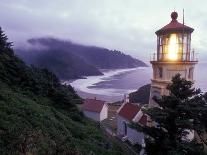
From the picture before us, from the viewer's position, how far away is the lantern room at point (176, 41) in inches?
584

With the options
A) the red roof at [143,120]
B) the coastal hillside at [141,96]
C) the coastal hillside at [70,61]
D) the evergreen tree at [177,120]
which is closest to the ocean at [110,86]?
the coastal hillside at [141,96]

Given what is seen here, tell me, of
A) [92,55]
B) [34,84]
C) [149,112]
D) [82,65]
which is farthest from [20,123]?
[92,55]

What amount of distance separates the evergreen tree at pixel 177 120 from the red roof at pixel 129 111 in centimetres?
864

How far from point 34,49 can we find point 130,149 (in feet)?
600

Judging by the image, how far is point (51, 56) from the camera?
161 m

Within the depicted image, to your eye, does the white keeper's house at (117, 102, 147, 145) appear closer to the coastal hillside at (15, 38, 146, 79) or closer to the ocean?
the ocean

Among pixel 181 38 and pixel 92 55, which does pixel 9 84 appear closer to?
pixel 181 38

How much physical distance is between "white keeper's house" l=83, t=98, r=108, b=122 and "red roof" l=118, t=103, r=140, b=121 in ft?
23.9

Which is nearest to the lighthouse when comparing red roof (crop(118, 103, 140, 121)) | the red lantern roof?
the red lantern roof

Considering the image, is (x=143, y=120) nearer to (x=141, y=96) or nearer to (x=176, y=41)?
(x=176, y=41)

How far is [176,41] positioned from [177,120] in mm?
5378

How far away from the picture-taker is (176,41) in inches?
589

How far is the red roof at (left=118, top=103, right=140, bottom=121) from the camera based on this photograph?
20.4 meters

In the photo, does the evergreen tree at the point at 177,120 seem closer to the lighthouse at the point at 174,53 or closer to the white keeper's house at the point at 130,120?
the lighthouse at the point at 174,53
